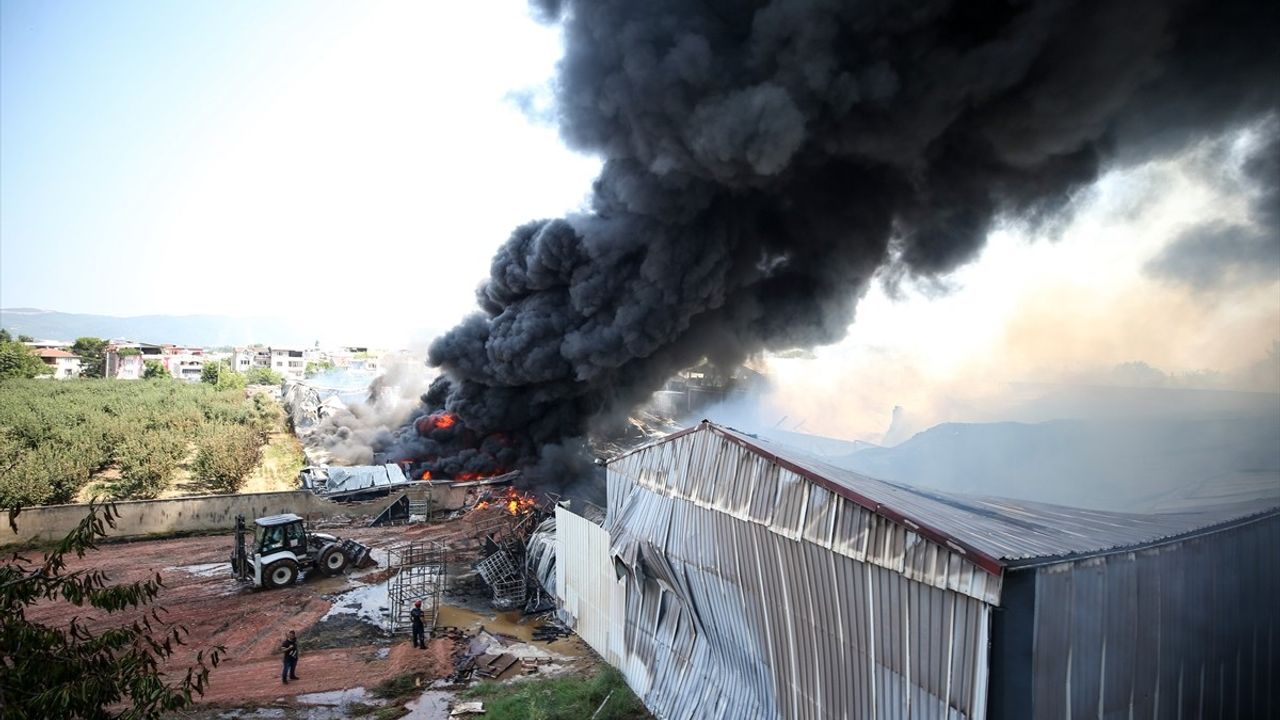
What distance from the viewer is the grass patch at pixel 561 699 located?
10.4 meters

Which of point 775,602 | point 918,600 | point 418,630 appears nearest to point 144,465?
point 418,630

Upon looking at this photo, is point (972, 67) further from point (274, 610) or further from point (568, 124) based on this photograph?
point (274, 610)

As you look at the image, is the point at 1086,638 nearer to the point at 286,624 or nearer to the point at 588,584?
the point at 588,584

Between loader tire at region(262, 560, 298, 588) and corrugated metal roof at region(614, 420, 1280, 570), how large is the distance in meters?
11.6

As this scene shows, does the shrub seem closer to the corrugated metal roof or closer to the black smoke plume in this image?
the black smoke plume

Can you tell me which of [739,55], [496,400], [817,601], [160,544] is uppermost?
[739,55]

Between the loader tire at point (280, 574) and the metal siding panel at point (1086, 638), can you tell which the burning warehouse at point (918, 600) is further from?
the loader tire at point (280, 574)

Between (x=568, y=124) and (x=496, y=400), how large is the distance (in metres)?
10.8

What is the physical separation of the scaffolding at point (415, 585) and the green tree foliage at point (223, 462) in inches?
409

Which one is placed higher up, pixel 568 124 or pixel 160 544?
pixel 568 124

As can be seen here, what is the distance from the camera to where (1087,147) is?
61.2 ft

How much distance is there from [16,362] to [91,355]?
2877cm

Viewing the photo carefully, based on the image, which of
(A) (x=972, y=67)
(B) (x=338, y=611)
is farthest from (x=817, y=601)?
(A) (x=972, y=67)

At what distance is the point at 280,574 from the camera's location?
16.8 metres
